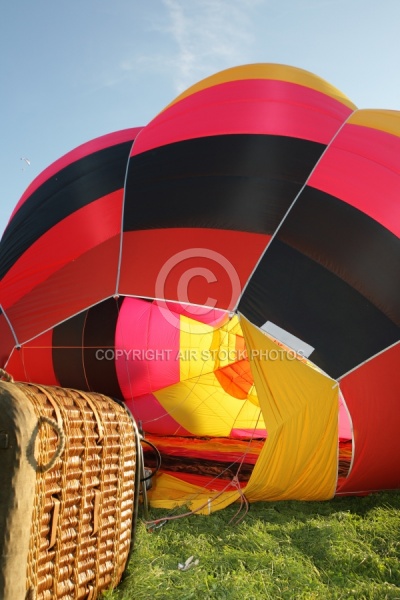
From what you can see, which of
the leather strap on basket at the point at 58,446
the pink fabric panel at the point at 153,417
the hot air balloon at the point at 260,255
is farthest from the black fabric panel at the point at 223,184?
the pink fabric panel at the point at 153,417

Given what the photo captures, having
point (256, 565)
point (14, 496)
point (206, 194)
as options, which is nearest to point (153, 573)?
point (256, 565)

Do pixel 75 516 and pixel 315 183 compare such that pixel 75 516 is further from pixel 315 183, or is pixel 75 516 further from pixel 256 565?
pixel 315 183

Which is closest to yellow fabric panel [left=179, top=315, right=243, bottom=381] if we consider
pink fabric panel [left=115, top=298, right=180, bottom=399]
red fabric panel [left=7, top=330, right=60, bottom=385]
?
pink fabric panel [left=115, top=298, right=180, bottom=399]

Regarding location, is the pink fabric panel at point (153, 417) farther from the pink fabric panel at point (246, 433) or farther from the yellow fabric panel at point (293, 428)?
the yellow fabric panel at point (293, 428)

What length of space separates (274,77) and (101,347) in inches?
127

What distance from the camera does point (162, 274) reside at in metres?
3.82

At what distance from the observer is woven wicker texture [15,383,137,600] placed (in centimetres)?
159

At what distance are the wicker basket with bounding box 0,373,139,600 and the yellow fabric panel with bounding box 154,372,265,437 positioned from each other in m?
4.01

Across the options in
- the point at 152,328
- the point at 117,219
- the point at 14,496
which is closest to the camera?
the point at 14,496

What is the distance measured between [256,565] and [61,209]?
305 cm

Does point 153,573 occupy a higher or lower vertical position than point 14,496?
lower

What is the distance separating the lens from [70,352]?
5699 mm

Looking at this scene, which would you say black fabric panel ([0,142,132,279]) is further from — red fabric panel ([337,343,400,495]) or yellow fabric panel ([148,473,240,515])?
red fabric panel ([337,343,400,495])

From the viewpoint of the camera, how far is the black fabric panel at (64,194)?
14.5 ft
